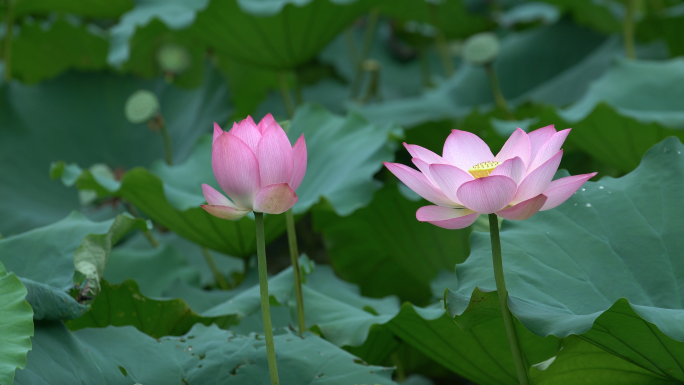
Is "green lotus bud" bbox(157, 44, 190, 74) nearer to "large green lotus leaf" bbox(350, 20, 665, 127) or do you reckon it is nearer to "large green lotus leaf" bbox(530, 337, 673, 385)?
"large green lotus leaf" bbox(350, 20, 665, 127)

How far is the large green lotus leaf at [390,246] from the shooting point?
1503mm

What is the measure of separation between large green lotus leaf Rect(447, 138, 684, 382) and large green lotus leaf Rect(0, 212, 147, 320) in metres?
0.44

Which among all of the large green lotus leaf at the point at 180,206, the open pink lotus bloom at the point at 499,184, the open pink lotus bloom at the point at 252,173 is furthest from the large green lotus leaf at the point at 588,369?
the large green lotus leaf at the point at 180,206

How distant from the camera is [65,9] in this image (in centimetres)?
200

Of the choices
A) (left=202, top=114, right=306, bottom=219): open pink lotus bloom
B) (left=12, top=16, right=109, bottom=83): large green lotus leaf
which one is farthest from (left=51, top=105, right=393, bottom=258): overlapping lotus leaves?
(left=12, top=16, right=109, bottom=83): large green lotus leaf

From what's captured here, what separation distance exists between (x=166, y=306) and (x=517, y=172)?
1.98ft

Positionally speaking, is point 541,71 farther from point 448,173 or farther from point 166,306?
point 448,173

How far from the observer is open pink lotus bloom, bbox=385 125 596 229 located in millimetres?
489

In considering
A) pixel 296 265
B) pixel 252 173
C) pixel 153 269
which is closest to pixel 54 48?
pixel 153 269

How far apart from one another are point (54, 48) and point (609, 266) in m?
2.06

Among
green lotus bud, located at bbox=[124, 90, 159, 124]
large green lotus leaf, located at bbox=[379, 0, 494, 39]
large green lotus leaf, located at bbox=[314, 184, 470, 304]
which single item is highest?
green lotus bud, located at bbox=[124, 90, 159, 124]

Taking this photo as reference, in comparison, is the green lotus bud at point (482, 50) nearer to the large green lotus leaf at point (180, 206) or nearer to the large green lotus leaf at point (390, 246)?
the large green lotus leaf at point (390, 246)

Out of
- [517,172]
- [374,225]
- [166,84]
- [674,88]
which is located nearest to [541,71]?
[674,88]

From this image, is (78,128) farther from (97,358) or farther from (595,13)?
(595,13)
